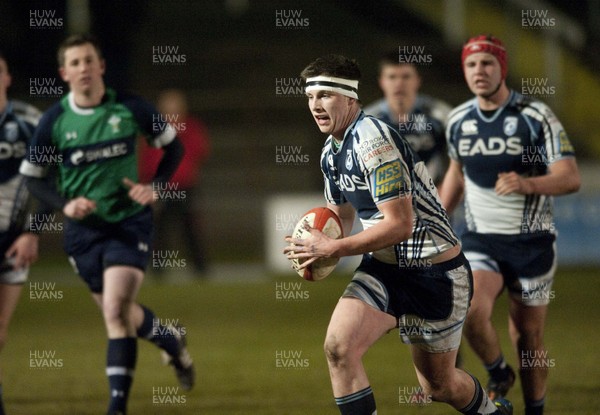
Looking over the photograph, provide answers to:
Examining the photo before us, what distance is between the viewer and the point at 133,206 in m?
6.96

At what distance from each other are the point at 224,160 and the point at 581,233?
7.19m

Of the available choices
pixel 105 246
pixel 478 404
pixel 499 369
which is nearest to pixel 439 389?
pixel 478 404

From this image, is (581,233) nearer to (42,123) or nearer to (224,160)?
(224,160)

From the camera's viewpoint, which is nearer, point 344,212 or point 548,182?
point 344,212

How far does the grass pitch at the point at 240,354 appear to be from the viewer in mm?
7320

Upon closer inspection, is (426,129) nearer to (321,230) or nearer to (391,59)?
(391,59)

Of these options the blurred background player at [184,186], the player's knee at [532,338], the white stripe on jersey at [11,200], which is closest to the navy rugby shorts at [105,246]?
the white stripe on jersey at [11,200]

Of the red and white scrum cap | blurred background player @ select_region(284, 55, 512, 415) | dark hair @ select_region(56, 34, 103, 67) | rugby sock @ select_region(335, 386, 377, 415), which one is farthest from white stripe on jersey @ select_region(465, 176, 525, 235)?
dark hair @ select_region(56, 34, 103, 67)

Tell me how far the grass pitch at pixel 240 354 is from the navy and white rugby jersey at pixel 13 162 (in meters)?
1.25

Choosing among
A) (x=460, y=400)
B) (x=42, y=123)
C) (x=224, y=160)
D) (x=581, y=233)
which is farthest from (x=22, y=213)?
(x=224, y=160)

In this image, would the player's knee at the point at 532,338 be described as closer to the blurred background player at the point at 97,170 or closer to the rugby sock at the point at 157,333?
the blurred background player at the point at 97,170

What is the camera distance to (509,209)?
6.59 metres

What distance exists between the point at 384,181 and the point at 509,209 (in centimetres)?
194

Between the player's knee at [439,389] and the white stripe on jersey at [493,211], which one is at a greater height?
the white stripe on jersey at [493,211]
